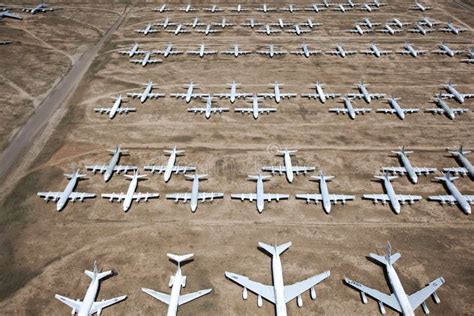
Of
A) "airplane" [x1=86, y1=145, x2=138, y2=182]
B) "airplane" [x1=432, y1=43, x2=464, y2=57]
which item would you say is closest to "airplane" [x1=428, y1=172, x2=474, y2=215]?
"airplane" [x1=86, y1=145, x2=138, y2=182]

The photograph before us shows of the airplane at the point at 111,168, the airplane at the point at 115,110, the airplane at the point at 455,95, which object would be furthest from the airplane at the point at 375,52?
the airplane at the point at 111,168

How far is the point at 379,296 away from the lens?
150 feet

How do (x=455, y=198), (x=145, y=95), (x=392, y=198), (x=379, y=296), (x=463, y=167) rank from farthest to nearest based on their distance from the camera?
(x=145, y=95)
(x=463, y=167)
(x=455, y=198)
(x=392, y=198)
(x=379, y=296)

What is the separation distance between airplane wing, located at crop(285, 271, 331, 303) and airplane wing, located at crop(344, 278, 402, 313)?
3.31 meters

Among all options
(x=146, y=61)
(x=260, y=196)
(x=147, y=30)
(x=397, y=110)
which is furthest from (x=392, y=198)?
(x=147, y=30)

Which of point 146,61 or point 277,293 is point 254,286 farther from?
point 146,61

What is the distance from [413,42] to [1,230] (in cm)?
12035

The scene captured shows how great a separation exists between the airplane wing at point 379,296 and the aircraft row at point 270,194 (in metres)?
13.4

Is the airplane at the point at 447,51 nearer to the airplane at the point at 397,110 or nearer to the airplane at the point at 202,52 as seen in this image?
the airplane at the point at 397,110

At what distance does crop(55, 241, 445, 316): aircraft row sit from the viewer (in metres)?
44.4

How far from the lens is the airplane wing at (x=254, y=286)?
151 feet

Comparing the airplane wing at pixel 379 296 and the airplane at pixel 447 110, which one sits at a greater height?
the airplane at pixel 447 110

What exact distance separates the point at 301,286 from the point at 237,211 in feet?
54.5

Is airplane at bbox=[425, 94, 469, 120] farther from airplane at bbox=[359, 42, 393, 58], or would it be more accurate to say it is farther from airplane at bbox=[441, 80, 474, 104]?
airplane at bbox=[359, 42, 393, 58]
